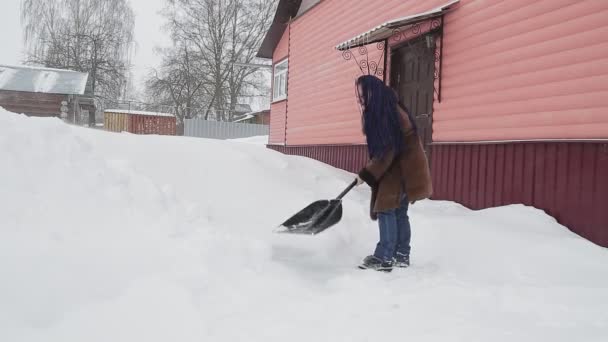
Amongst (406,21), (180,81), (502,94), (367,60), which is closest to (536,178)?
(502,94)

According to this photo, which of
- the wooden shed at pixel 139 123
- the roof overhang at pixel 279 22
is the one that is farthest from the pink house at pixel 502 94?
the wooden shed at pixel 139 123

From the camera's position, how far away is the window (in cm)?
1254

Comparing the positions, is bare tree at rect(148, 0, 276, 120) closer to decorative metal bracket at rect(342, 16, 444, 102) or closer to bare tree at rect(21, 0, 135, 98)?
bare tree at rect(21, 0, 135, 98)

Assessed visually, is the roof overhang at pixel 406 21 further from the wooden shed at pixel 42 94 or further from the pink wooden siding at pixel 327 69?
the wooden shed at pixel 42 94

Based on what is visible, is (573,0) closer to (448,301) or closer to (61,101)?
(448,301)

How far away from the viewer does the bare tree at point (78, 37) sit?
31531 millimetres

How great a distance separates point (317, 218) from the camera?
3.42 metres

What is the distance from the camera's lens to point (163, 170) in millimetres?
4504

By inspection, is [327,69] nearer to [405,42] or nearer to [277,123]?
[405,42]

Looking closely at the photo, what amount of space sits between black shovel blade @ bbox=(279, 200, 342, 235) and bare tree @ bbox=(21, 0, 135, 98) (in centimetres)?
3201

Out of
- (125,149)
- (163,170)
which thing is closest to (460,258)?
(163,170)

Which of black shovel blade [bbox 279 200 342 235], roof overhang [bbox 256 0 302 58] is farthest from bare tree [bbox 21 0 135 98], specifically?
black shovel blade [bbox 279 200 342 235]

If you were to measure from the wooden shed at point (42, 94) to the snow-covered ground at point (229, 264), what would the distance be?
19242 millimetres

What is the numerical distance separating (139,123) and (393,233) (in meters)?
18.8
